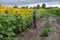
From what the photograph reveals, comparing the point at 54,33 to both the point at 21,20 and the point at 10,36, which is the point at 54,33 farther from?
the point at 10,36

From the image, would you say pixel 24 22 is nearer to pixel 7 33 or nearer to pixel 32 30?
pixel 32 30

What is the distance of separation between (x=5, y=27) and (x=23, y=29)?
110cm

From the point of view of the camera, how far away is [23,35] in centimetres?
511

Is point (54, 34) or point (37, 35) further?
point (54, 34)

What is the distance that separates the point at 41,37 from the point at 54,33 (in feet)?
1.57

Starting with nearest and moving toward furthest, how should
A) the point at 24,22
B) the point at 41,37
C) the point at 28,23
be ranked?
the point at 41,37 → the point at 24,22 → the point at 28,23

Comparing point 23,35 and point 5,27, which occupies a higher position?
point 5,27

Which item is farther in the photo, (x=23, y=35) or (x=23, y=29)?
(x=23, y=29)

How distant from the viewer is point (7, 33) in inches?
171

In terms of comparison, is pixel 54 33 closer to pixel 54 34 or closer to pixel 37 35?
pixel 54 34

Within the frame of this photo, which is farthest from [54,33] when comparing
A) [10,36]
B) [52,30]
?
[10,36]

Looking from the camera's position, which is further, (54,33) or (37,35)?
(54,33)

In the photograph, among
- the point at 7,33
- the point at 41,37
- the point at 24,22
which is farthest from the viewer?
the point at 24,22

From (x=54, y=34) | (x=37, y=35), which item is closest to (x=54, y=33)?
(x=54, y=34)
